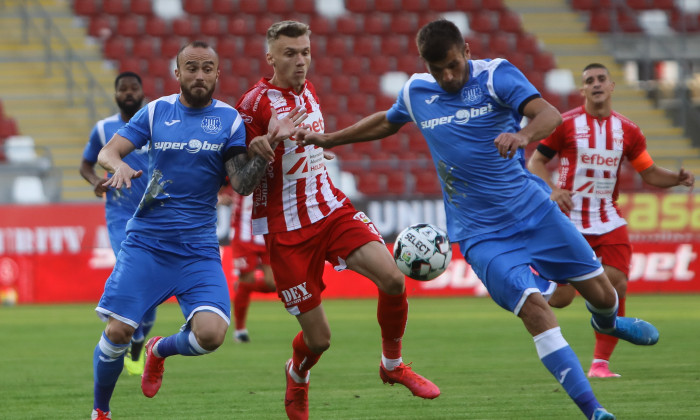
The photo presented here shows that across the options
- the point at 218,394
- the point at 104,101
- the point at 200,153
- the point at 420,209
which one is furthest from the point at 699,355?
the point at 104,101

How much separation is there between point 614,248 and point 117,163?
4718mm

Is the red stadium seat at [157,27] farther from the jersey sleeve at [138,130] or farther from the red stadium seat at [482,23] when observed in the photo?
the jersey sleeve at [138,130]

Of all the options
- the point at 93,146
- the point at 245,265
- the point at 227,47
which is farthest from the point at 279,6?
the point at 93,146

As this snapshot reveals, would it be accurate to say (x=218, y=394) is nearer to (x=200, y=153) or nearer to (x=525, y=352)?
(x=200, y=153)

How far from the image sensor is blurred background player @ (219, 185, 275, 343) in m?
13.1

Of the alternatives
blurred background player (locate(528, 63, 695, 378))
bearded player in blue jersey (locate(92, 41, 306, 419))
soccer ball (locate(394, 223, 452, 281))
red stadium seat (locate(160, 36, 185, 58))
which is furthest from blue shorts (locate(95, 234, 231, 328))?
red stadium seat (locate(160, 36, 185, 58))

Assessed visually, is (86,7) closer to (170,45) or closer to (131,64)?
(131,64)

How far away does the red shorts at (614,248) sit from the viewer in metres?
9.45

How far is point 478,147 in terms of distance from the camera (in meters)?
6.75

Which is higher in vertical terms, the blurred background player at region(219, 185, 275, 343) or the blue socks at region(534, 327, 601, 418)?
the blue socks at region(534, 327, 601, 418)

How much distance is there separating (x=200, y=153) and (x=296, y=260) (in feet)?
3.26

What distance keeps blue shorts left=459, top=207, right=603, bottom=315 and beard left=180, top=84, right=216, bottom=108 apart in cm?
196

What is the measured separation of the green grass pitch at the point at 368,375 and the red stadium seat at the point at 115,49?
12.0m

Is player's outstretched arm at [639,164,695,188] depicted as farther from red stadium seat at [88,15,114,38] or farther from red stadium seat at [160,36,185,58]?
red stadium seat at [88,15,114,38]
